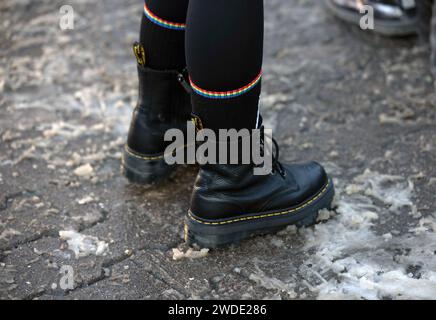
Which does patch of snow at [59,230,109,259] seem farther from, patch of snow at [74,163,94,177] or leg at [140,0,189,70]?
leg at [140,0,189,70]

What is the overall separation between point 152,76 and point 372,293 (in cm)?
80

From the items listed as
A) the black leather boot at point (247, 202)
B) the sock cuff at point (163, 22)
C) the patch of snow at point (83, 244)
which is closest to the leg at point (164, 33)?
the sock cuff at point (163, 22)

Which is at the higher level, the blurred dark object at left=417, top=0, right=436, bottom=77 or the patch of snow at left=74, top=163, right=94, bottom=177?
the blurred dark object at left=417, top=0, right=436, bottom=77

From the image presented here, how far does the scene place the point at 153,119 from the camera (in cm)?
182

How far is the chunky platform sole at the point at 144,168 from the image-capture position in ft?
6.14

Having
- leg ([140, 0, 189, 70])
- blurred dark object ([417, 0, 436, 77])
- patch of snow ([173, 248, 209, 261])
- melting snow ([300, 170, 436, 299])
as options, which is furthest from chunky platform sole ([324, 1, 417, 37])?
patch of snow ([173, 248, 209, 261])

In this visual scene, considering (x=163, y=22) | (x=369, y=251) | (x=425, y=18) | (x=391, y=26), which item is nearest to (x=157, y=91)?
(x=163, y=22)

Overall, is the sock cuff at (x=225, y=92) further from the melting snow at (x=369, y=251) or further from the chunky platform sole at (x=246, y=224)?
the melting snow at (x=369, y=251)

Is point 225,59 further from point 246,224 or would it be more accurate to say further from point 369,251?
point 369,251

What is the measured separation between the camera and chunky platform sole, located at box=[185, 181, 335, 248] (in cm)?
163

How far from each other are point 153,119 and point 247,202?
39 cm

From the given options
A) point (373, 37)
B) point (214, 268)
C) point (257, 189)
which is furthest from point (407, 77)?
point (214, 268)

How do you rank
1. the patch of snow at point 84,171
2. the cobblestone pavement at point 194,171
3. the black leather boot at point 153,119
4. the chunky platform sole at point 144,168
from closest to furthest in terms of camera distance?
the cobblestone pavement at point 194,171 < the black leather boot at point 153,119 < the chunky platform sole at point 144,168 < the patch of snow at point 84,171

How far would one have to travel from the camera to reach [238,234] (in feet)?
5.45
